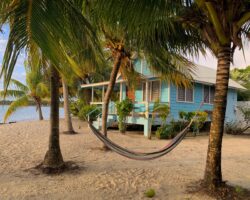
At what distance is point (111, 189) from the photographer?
5.57 metres

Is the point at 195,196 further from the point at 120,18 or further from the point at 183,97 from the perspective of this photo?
the point at 183,97

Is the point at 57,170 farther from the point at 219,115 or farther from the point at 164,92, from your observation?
the point at 164,92

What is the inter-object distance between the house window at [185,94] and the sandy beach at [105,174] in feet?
18.0

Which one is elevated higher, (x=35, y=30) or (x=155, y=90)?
(x=155, y=90)

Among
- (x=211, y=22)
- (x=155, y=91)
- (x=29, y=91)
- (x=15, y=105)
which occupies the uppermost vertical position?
(x=211, y=22)

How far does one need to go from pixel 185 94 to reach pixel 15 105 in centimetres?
1179

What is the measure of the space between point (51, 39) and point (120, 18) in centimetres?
182

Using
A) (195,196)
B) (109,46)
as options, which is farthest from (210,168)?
(109,46)

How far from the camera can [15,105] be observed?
1961 cm

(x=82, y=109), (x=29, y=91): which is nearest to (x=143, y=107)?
(x=82, y=109)

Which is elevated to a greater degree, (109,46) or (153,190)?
(109,46)

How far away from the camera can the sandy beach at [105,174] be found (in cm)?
536

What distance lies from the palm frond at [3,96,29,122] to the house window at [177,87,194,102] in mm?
11369

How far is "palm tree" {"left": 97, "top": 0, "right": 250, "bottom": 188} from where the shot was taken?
15.2ft
